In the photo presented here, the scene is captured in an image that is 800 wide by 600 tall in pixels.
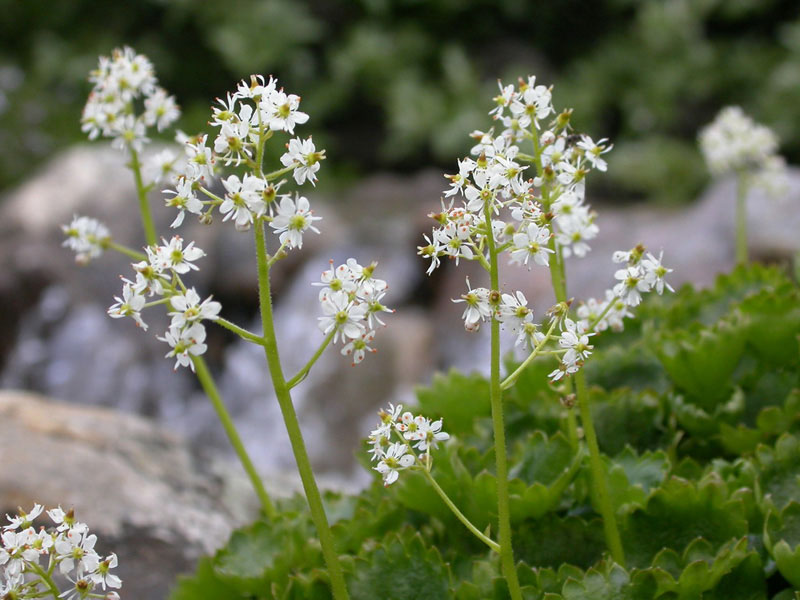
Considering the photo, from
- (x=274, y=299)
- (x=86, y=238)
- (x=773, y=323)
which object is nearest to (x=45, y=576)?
(x=86, y=238)

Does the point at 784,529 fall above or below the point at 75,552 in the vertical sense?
below

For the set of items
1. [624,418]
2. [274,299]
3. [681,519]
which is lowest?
[681,519]

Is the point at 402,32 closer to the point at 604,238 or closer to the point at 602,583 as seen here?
the point at 604,238

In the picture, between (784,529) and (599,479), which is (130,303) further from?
(784,529)

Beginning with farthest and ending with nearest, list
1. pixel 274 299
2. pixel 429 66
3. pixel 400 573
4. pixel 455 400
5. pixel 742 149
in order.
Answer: pixel 429 66
pixel 274 299
pixel 742 149
pixel 455 400
pixel 400 573

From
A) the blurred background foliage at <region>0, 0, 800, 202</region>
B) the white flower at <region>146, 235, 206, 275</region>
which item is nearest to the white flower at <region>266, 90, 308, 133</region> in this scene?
the white flower at <region>146, 235, 206, 275</region>

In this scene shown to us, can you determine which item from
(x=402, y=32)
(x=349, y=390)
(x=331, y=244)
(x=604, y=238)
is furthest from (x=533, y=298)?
(x=402, y=32)

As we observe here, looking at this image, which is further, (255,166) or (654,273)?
(654,273)
